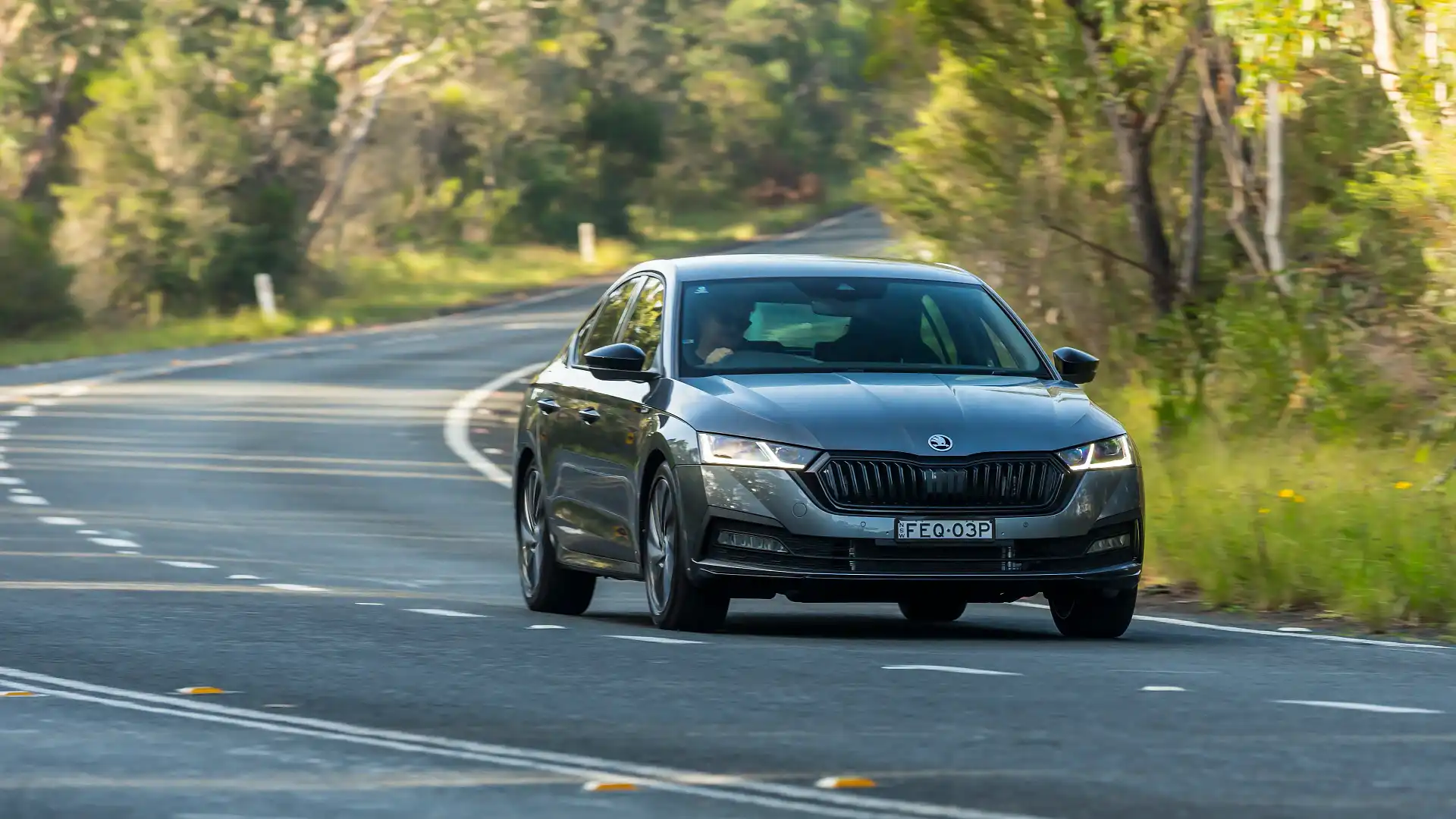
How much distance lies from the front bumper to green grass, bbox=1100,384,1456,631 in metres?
1.75

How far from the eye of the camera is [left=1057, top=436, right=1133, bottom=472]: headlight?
10.7 metres

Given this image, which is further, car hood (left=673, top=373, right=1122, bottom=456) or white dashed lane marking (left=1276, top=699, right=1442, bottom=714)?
car hood (left=673, top=373, right=1122, bottom=456)

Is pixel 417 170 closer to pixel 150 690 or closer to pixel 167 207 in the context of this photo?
pixel 167 207

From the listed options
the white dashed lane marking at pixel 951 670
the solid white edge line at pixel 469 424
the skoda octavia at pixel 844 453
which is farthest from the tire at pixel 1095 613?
the solid white edge line at pixel 469 424

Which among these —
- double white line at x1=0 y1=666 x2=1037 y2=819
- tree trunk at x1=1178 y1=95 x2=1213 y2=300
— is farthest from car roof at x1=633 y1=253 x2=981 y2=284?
tree trunk at x1=1178 y1=95 x2=1213 y2=300

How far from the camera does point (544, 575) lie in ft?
42.6

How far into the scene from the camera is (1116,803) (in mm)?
6742

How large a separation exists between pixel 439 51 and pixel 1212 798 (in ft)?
183

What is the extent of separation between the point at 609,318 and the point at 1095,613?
2.92m

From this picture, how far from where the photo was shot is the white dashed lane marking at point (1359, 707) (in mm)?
8414

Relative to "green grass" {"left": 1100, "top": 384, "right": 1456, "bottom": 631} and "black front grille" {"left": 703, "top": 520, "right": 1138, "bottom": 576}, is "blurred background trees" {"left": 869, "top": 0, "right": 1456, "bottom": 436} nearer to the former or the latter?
"green grass" {"left": 1100, "top": 384, "right": 1456, "bottom": 631}

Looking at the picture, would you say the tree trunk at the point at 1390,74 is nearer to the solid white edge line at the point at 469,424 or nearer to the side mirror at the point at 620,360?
the side mirror at the point at 620,360

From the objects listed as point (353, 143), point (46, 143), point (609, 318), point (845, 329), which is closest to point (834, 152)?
point (353, 143)

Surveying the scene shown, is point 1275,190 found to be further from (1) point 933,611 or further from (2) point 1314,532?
(1) point 933,611
